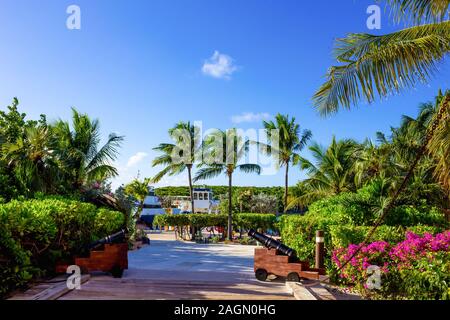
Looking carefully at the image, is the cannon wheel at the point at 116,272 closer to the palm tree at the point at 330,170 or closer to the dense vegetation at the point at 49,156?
the dense vegetation at the point at 49,156

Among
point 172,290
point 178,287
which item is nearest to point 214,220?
point 178,287

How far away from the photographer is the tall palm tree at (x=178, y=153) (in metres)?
26.8

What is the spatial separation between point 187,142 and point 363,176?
11824mm

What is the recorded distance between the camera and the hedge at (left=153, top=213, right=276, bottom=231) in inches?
985

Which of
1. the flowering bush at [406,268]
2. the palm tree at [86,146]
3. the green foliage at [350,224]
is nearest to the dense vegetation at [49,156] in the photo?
the palm tree at [86,146]

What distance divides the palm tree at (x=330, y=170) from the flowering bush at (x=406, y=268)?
50.1 ft

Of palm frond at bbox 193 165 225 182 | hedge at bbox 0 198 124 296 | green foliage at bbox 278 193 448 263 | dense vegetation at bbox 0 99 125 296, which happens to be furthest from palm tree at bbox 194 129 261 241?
hedge at bbox 0 198 124 296

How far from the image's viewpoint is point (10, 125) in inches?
655

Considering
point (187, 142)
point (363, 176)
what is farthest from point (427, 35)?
point (187, 142)

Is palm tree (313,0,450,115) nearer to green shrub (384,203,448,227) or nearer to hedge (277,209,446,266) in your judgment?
hedge (277,209,446,266)

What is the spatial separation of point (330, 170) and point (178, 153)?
10387mm

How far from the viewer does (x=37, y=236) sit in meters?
6.84

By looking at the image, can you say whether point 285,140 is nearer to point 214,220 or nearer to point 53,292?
point 214,220
